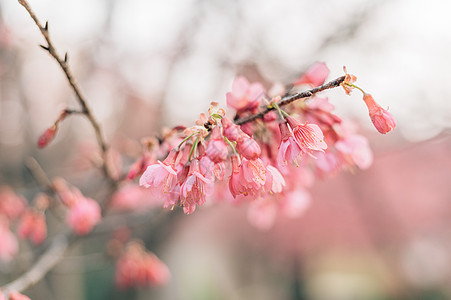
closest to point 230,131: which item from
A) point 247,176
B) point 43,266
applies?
point 247,176

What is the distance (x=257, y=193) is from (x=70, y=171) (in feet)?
13.5

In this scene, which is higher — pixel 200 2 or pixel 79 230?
pixel 200 2

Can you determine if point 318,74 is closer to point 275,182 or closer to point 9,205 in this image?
point 275,182

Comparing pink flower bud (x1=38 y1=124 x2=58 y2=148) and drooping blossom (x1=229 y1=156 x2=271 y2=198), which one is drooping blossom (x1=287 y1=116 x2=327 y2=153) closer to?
drooping blossom (x1=229 y1=156 x2=271 y2=198)

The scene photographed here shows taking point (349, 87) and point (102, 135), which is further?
point (102, 135)

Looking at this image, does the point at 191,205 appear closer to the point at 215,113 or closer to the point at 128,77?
the point at 215,113

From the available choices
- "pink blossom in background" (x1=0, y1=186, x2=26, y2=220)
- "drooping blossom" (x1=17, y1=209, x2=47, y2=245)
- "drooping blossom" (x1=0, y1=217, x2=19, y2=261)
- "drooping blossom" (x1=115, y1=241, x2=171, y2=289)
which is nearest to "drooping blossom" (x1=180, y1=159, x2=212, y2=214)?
"drooping blossom" (x1=17, y1=209, x2=47, y2=245)

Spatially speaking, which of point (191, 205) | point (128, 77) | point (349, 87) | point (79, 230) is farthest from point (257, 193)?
point (128, 77)

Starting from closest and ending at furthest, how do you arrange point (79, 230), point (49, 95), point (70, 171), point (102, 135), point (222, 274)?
1. point (102, 135)
2. point (79, 230)
3. point (70, 171)
4. point (49, 95)
5. point (222, 274)

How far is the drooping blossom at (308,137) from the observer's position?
932 millimetres

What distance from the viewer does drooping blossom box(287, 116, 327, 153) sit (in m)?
0.93

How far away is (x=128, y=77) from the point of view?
21.5 ft

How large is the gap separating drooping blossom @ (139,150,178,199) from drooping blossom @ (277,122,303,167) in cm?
32

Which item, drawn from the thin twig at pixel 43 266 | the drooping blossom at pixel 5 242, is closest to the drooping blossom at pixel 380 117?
the thin twig at pixel 43 266
